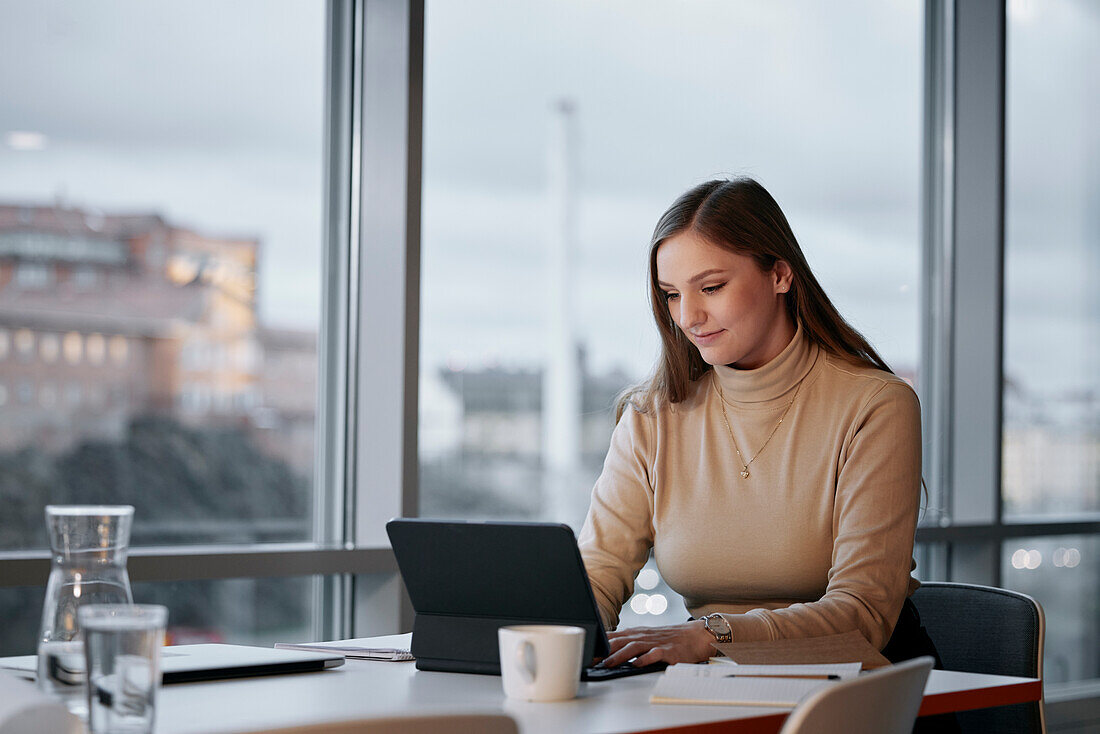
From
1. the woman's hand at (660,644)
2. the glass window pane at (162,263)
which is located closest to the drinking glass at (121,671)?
the woman's hand at (660,644)

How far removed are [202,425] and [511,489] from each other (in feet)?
2.60

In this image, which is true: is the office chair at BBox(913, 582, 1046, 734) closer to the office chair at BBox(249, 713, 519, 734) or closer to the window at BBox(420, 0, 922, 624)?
the window at BBox(420, 0, 922, 624)

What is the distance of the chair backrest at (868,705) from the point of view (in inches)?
35.2

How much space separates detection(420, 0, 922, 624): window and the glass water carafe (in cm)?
154

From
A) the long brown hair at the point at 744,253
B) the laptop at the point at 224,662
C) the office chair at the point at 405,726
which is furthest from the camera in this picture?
the long brown hair at the point at 744,253

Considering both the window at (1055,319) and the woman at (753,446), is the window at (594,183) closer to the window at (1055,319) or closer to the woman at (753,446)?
the window at (1055,319)

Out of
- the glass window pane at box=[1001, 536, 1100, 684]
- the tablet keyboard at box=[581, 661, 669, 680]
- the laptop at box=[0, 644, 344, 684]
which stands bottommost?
the glass window pane at box=[1001, 536, 1100, 684]

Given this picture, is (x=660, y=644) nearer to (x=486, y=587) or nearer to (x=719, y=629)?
(x=719, y=629)

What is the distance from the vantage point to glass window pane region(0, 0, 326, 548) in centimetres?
233

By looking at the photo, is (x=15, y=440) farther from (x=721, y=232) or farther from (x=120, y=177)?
(x=721, y=232)

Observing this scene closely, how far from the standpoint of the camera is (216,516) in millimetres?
2520

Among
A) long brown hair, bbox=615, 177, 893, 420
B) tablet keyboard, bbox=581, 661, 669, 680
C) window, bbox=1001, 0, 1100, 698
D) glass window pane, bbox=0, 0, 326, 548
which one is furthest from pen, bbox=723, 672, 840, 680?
window, bbox=1001, 0, 1100, 698

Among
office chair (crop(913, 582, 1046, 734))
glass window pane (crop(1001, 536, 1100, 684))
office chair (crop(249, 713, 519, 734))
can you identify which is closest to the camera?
office chair (crop(249, 713, 519, 734))

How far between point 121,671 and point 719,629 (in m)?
0.86
